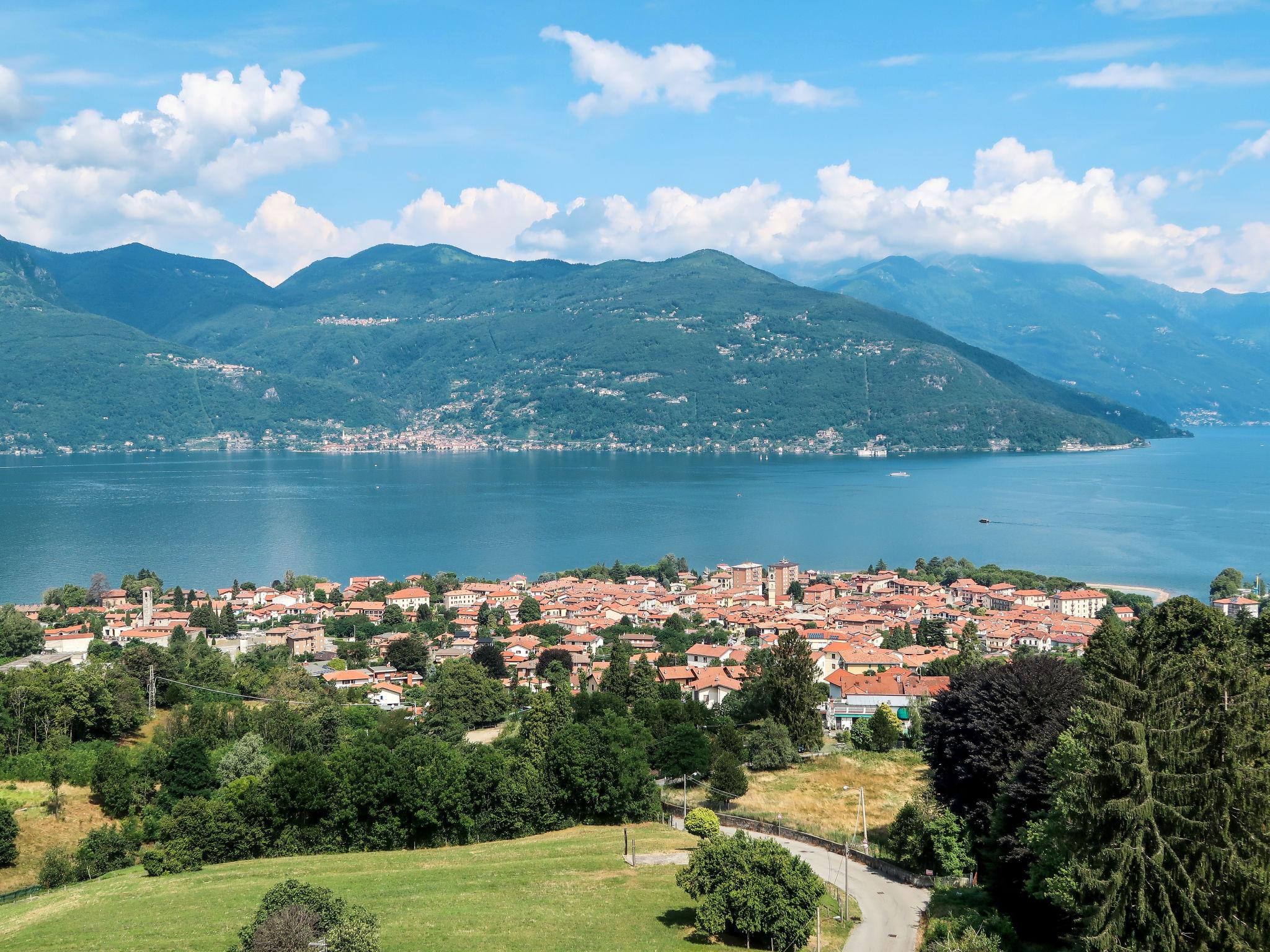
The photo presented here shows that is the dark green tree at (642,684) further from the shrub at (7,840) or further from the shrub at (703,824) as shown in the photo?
the shrub at (7,840)

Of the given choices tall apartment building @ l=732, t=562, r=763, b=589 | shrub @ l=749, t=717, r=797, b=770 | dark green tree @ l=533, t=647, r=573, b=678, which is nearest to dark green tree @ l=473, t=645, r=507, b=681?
dark green tree @ l=533, t=647, r=573, b=678

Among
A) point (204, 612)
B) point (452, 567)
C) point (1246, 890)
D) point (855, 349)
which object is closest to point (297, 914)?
point (1246, 890)

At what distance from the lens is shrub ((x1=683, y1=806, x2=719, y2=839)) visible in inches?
614

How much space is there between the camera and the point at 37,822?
19.5m

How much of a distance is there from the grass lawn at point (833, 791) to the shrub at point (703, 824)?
7.69ft

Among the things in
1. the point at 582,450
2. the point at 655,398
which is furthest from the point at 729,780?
the point at 655,398

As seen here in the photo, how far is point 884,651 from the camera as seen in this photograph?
119 ft

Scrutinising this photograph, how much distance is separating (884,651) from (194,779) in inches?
932

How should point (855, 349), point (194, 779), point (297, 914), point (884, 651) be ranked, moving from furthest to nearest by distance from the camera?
1. point (855, 349)
2. point (884, 651)
3. point (194, 779)
4. point (297, 914)

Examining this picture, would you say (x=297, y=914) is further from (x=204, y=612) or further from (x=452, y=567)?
(x=452, y=567)

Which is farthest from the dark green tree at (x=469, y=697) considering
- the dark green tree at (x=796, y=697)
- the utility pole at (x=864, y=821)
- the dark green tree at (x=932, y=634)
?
the dark green tree at (x=932, y=634)

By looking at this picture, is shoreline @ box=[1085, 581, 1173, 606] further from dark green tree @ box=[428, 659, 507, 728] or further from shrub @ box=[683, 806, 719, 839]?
shrub @ box=[683, 806, 719, 839]

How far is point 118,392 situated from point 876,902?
184724 mm

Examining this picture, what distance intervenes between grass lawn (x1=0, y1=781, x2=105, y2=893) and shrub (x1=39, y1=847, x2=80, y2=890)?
358mm
